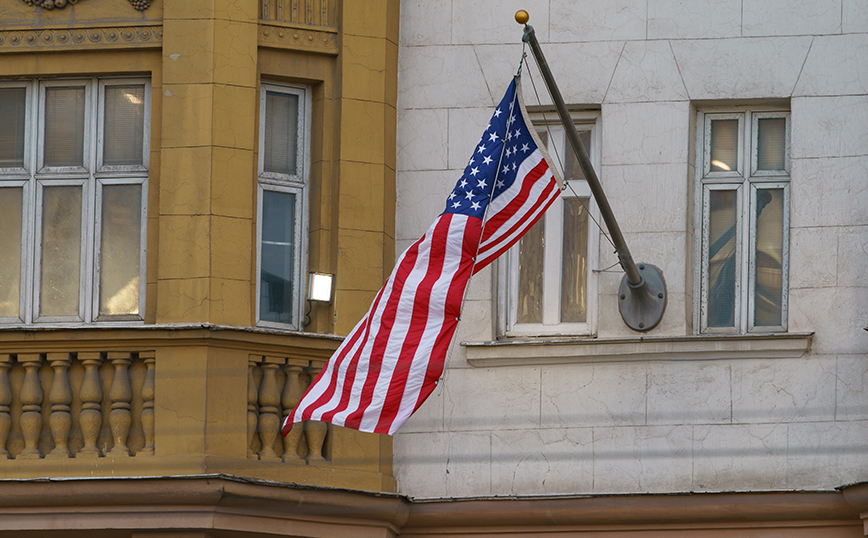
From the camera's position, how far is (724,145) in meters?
13.5

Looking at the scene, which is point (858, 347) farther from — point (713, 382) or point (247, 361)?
point (247, 361)

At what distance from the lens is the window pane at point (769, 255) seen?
43.2ft

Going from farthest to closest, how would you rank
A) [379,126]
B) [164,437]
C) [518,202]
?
[379,126], [164,437], [518,202]

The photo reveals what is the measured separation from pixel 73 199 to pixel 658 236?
5120 mm

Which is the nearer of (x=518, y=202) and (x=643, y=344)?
(x=518, y=202)

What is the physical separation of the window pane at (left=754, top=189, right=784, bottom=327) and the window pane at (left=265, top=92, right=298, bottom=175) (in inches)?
162

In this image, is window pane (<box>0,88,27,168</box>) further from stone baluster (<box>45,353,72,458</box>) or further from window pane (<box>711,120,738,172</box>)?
window pane (<box>711,120,738,172</box>)

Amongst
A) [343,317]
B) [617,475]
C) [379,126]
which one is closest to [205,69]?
[379,126]

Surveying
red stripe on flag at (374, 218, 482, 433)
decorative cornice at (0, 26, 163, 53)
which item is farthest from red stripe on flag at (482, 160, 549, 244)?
decorative cornice at (0, 26, 163, 53)

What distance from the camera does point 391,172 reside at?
44.6 feet

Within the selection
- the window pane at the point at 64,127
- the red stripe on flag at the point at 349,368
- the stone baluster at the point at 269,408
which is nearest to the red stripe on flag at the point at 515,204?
the red stripe on flag at the point at 349,368

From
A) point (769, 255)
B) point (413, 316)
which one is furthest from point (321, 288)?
point (769, 255)

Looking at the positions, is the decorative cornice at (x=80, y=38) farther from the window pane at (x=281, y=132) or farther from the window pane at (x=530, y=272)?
the window pane at (x=530, y=272)

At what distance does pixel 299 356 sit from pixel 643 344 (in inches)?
115
